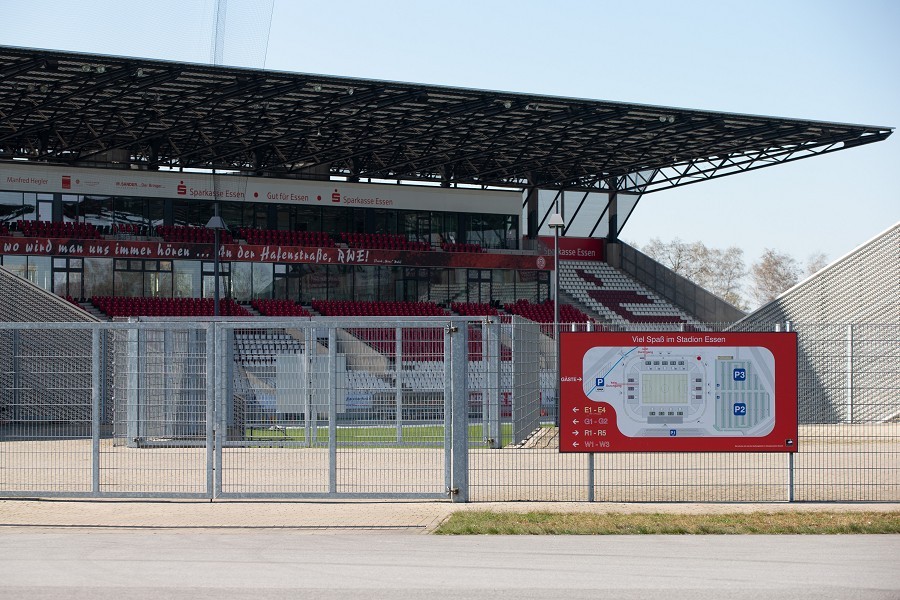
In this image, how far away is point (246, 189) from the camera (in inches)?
1821

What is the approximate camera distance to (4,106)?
38.4m

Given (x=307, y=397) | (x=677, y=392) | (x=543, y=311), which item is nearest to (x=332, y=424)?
(x=307, y=397)

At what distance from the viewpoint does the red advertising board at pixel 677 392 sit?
494 inches

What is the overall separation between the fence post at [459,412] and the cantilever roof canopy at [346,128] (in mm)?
22501

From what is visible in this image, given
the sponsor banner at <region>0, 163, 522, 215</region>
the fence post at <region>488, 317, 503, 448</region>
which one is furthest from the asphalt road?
the sponsor banner at <region>0, 163, 522, 215</region>

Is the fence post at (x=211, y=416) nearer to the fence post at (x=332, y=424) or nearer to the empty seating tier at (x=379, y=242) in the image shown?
the fence post at (x=332, y=424)

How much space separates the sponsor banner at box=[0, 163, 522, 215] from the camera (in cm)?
4288

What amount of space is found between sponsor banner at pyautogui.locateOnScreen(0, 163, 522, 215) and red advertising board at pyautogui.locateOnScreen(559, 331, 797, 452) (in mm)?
32123

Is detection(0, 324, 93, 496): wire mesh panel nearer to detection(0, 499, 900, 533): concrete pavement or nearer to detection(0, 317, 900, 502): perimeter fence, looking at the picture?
detection(0, 317, 900, 502): perimeter fence

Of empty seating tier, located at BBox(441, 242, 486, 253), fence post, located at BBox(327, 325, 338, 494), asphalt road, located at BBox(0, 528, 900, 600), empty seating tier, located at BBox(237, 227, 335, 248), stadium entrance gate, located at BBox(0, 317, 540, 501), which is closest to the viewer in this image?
asphalt road, located at BBox(0, 528, 900, 600)

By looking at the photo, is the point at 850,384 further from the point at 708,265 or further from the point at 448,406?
the point at 708,265

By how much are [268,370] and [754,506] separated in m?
5.97

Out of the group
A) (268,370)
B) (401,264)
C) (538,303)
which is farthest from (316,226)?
(268,370)

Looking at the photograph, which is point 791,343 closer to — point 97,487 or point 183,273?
point 97,487
